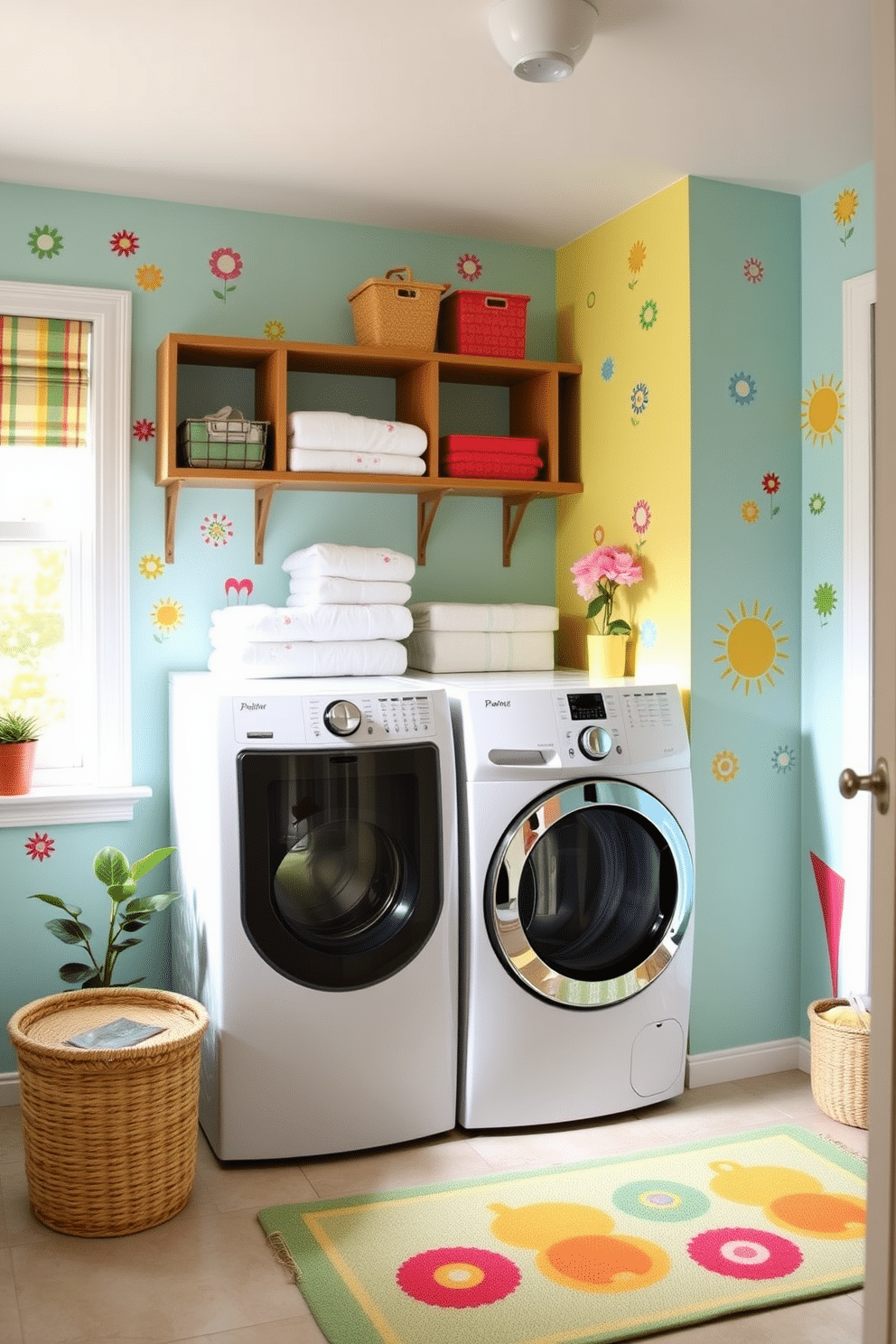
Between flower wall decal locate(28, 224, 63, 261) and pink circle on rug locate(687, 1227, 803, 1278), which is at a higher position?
flower wall decal locate(28, 224, 63, 261)

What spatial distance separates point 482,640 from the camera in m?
3.42

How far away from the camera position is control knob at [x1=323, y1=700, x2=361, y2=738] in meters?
2.72

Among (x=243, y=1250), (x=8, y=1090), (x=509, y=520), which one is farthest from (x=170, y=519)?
(x=243, y=1250)

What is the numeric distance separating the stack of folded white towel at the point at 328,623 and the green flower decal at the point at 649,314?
34.4 inches

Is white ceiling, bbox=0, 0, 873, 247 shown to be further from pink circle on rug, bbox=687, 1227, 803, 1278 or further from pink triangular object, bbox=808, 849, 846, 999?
pink circle on rug, bbox=687, 1227, 803, 1278

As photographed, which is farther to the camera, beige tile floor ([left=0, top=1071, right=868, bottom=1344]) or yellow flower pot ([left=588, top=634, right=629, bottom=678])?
yellow flower pot ([left=588, top=634, right=629, bottom=678])

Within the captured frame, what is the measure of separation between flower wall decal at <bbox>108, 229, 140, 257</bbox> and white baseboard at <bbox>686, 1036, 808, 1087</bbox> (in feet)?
8.36

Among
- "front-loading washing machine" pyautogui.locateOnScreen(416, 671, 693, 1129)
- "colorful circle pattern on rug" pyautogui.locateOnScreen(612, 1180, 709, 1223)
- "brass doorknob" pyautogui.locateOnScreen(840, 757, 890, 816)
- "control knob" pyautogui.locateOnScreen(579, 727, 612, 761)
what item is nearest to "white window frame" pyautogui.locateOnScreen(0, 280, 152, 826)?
"front-loading washing machine" pyautogui.locateOnScreen(416, 671, 693, 1129)

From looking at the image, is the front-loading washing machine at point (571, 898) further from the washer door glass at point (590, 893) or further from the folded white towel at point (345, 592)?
the folded white towel at point (345, 592)

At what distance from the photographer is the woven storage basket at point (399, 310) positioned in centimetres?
327

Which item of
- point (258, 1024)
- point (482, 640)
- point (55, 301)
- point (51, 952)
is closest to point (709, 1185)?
point (258, 1024)

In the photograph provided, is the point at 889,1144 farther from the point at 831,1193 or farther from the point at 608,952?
the point at 608,952

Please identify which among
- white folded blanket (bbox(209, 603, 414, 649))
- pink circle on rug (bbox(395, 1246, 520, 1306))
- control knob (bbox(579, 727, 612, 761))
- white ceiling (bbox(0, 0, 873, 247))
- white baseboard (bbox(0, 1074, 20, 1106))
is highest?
white ceiling (bbox(0, 0, 873, 247))

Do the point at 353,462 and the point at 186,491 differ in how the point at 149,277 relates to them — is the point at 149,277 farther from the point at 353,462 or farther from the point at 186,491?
the point at 353,462
